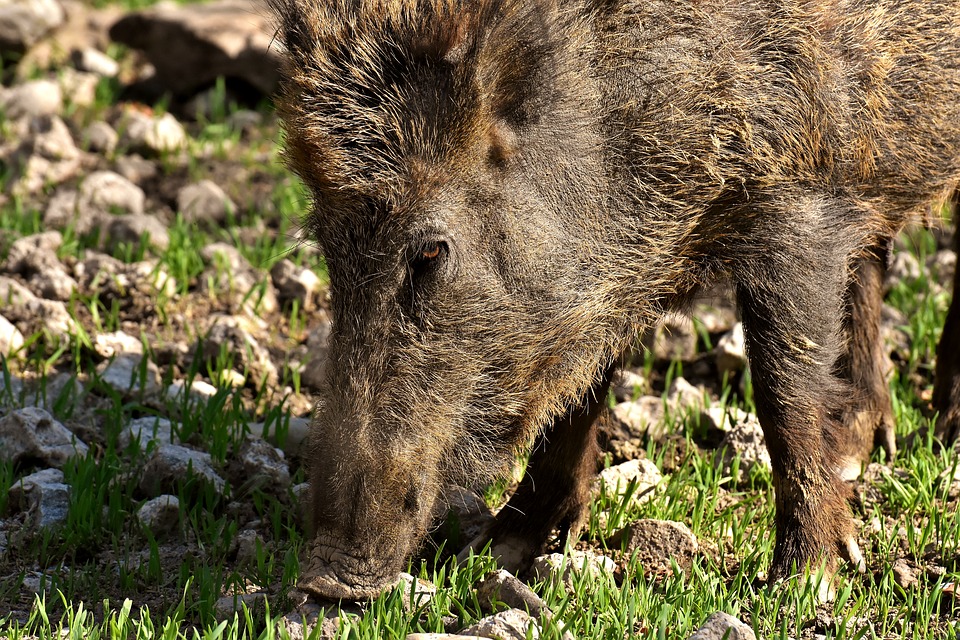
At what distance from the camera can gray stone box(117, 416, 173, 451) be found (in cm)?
460

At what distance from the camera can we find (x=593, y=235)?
12.5ft

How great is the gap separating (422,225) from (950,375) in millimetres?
2733

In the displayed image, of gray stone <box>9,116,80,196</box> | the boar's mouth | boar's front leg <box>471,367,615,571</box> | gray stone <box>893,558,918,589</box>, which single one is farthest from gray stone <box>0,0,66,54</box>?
gray stone <box>893,558,918,589</box>

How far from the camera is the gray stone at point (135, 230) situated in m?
6.12

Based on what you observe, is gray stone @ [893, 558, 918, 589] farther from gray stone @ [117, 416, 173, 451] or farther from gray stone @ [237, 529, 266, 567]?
gray stone @ [117, 416, 173, 451]

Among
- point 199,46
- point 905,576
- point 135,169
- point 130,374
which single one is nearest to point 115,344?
point 130,374

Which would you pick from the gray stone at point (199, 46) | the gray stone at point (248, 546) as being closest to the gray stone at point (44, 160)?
the gray stone at point (199, 46)

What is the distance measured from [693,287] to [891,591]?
1.14 m

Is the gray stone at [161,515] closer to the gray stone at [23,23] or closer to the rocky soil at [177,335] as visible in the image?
the rocky soil at [177,335]

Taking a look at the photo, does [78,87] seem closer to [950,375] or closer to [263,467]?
[263,467]

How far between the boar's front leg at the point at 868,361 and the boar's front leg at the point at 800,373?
88 centimetres

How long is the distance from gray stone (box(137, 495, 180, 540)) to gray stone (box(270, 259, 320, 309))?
5.70ft

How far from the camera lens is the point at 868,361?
Result: 5.12 meters

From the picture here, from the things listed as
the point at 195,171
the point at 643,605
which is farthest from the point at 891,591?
the point at 195,171
